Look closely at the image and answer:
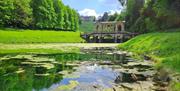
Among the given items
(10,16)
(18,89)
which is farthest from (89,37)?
(18,89)

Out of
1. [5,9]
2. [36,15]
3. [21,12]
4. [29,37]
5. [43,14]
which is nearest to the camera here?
[29,37]

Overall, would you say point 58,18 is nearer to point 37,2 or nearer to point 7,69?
point 37,2

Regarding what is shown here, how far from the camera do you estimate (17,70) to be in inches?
847

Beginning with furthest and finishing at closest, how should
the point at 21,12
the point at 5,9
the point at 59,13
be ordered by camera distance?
the point at 59,13 < the point at 21,12 < the point at 5,9

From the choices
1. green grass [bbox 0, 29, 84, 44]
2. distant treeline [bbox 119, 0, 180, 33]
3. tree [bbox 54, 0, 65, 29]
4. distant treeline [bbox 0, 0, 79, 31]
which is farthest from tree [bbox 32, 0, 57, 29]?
distant treeline [bbox 119, 0, 180, 33]

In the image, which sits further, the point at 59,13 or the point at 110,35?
the point at 59,13

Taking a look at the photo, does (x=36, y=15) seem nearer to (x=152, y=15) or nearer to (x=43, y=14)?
(x=43, y=14)

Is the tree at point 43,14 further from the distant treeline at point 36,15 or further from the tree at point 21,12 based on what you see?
the tree at point 21,12

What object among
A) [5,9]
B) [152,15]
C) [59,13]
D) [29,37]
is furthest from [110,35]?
[5,9]

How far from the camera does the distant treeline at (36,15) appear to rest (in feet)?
234

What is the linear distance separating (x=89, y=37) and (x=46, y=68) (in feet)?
205

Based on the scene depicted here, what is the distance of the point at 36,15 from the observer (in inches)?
3489

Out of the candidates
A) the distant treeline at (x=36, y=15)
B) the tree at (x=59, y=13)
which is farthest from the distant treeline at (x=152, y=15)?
the distant treeline at (x=36, y=15)

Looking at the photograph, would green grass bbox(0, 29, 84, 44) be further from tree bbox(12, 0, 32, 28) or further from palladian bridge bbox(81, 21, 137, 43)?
tree bbox(12, 0, 32, 28)
